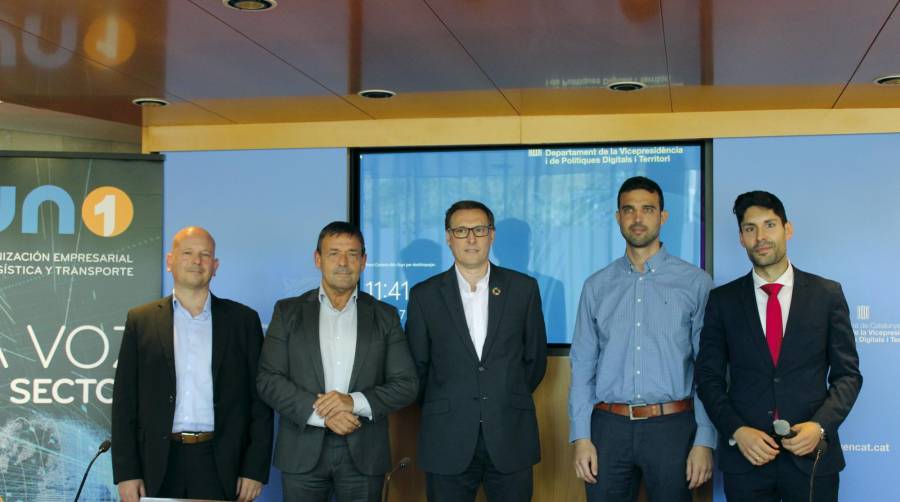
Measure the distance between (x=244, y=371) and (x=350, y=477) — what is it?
703 millimetres

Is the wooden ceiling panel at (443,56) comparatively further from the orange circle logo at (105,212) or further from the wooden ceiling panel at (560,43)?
the orange circle logo at (105,212)

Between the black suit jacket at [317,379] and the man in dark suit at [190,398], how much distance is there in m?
0.18

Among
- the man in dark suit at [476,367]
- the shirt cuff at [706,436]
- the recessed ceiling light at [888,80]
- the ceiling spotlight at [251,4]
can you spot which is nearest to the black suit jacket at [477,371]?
the man in dark suit at [476,367]

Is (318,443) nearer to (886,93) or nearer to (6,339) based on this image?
(6,339)

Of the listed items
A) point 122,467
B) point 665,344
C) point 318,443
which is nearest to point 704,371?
point 665,344

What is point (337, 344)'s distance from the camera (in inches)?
172

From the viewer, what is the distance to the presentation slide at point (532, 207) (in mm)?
5582

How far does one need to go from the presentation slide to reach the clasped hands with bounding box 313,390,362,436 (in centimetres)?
160

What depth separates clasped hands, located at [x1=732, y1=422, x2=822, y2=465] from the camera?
3819 mm

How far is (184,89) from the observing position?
16.6 feet

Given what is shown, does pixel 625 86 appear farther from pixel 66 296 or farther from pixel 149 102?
pixel 66 296

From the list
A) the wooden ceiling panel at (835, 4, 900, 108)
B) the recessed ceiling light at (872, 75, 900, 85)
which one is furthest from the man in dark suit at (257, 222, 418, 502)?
the recessed ceiling light at (872, 75, 900, 85)

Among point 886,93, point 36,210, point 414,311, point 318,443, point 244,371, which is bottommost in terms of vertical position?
point 318,443

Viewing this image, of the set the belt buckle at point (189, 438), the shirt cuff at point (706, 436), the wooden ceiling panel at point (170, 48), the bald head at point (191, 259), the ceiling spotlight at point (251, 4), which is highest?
the ceiling spotlight at point (251, 4)
